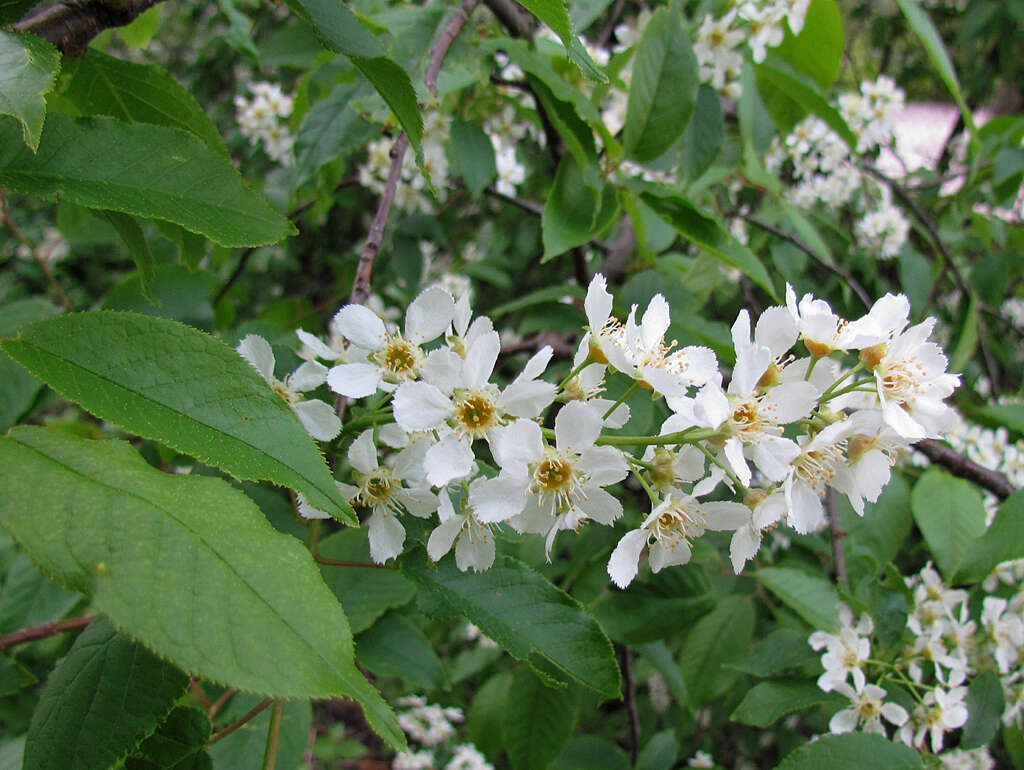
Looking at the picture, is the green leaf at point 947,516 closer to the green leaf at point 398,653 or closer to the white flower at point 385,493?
the green leaf at point 398,653

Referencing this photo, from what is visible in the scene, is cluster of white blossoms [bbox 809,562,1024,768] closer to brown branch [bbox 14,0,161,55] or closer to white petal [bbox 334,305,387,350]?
white petal [bbox 334,305,387,350]

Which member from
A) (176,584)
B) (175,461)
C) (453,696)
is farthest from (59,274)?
(176,584)

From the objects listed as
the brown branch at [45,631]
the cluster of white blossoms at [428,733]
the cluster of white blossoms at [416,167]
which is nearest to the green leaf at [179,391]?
the brown branch at [45,631]

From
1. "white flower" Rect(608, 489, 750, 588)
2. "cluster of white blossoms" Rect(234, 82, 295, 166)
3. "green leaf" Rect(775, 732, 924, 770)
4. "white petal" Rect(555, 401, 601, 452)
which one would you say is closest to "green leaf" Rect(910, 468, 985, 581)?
"green leaf" Rect(775, 732, 924, 770)

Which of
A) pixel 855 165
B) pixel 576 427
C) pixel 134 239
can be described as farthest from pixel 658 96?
pixel 855 165

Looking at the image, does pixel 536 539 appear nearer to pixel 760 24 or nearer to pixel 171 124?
pixel 171 124

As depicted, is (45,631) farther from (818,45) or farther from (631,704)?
(818,45)
